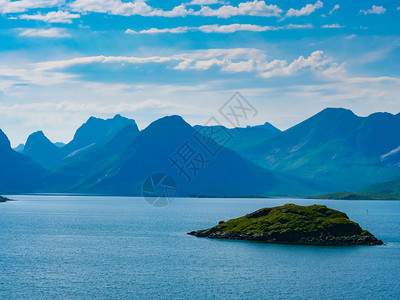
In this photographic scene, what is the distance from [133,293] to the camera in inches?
3551

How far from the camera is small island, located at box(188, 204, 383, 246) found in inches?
6014

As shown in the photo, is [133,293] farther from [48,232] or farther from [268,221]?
[48,232]

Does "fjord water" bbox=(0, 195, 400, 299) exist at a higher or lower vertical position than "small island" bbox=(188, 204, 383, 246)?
lower

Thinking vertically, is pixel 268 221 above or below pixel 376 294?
above

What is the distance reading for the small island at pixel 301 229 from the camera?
153 m

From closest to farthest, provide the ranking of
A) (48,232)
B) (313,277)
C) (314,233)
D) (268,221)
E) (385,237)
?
(313,277), (314,233), (268,221), (385,237), (48,232)

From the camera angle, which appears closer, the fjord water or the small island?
the fjord water

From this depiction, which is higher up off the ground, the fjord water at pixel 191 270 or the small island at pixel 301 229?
the small island at pixel 301 229

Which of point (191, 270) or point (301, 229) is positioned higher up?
point (301, 229)

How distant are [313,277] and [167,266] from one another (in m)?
31.9

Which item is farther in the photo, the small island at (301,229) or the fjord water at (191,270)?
the small island at (301,229)

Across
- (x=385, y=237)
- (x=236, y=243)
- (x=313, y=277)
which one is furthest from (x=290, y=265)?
(x=385, y=237)

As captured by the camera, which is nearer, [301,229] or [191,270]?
[191,270]

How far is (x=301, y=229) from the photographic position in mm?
154875
